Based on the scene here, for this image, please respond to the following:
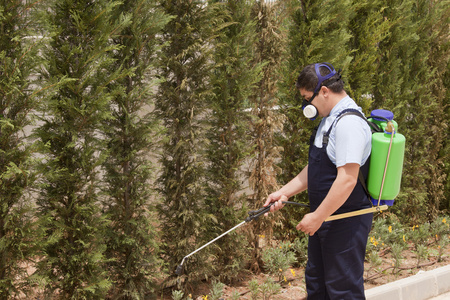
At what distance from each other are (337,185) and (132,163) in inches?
83.0

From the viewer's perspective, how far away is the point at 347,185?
287 centimetres

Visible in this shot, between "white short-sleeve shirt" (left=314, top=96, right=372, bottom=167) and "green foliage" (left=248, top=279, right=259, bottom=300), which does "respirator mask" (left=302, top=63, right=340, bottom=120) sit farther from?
"green foliage" (left=248, top=279, right=259, bottom=300)

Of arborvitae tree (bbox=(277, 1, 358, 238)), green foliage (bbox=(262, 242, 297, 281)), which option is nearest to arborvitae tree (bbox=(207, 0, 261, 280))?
green foliage (bbox=(262, 242, 297, 281))

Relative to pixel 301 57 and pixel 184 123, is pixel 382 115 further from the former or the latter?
pixel 301 57

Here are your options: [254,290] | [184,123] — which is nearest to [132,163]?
[184,123]

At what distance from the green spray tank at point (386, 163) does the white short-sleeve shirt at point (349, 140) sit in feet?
0.24

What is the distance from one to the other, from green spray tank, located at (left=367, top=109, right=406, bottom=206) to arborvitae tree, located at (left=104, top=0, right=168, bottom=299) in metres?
2.04

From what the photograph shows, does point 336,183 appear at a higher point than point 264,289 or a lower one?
higher

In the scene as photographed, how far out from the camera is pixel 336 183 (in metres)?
2.88

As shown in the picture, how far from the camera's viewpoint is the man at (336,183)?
9.48 ft

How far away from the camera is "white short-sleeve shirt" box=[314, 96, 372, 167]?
9.38ft

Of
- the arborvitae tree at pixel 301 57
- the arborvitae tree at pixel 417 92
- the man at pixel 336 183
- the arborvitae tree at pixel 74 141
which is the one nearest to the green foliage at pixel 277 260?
the arborvitae tree at pixel 301 57

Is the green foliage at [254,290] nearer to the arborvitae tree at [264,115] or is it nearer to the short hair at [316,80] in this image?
the arborvitae tree at [264,115]

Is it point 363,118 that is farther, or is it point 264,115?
point 264,115
